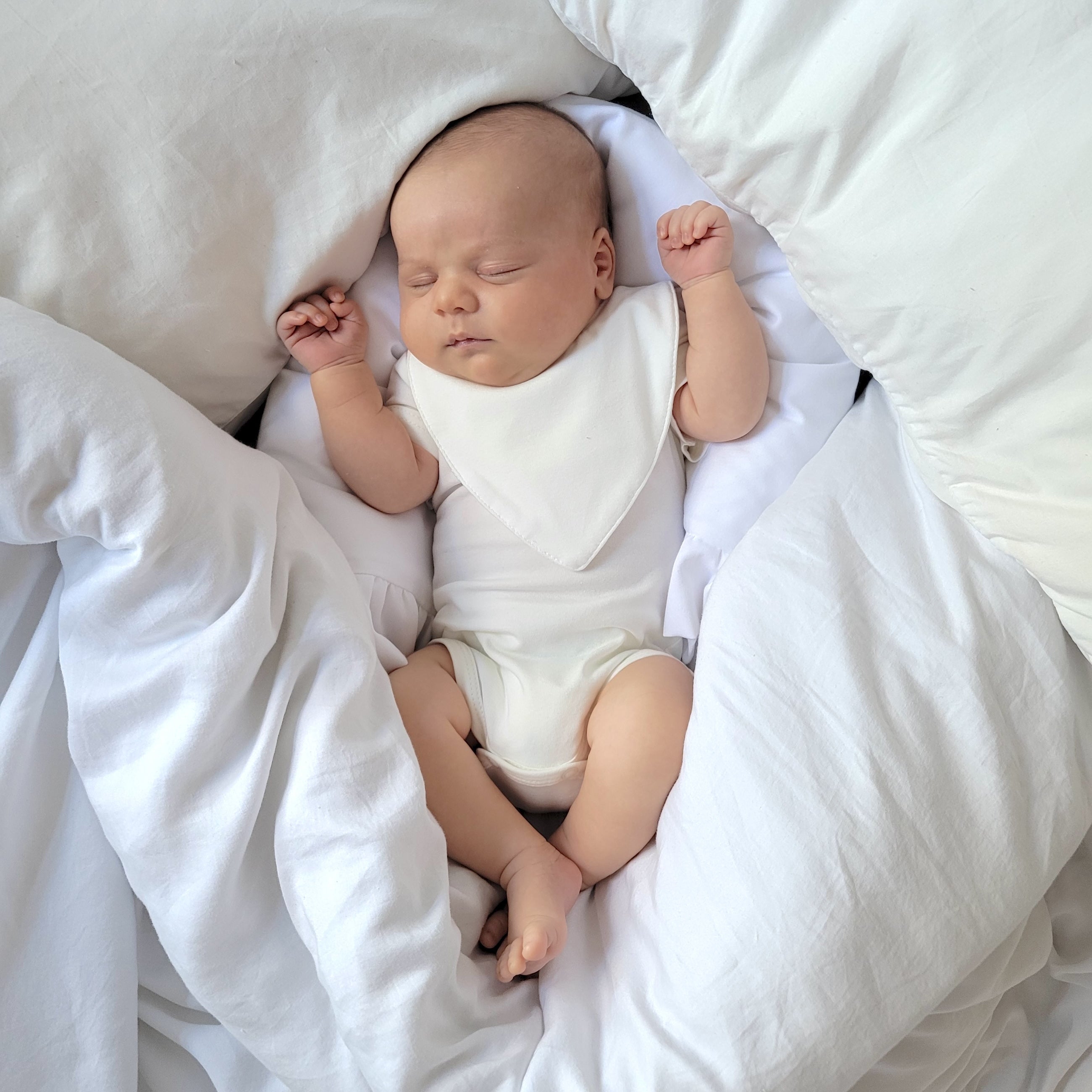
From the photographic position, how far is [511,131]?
92cm

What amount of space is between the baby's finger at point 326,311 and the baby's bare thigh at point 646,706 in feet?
1.48

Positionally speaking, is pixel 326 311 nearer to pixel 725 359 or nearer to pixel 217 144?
pixel 217 144

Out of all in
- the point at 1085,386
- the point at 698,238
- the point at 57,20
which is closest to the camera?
the point at 1085,386

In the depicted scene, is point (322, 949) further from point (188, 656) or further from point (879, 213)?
point (879, 213)

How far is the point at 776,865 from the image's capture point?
2.36 ft

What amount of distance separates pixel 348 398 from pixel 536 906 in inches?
20.3

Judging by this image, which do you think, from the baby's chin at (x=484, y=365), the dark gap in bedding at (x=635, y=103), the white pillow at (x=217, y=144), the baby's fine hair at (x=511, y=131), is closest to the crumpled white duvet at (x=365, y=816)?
the white pillow at (x=217, y=144)

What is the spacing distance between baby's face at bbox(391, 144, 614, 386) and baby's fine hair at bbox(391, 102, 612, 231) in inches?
0.6

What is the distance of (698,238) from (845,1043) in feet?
2.35

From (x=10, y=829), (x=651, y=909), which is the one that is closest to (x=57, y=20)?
(x=10, y=829)

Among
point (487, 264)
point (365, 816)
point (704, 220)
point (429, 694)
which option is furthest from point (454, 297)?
point (365, 816)

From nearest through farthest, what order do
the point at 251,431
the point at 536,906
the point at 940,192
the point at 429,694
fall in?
the point at 940,192, the point at 536,906, the point at 429,694, the point at 251,431

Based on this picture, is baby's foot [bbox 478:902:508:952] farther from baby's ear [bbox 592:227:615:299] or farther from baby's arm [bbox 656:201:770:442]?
baby's ear [bbox 592:227:615:299]

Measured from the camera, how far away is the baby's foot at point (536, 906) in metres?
0.77
